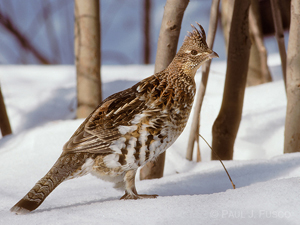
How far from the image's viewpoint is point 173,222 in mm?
1681

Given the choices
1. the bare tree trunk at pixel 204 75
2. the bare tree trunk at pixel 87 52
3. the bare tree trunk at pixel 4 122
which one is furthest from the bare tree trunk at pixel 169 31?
the bare tree trunk at pixel 4 122

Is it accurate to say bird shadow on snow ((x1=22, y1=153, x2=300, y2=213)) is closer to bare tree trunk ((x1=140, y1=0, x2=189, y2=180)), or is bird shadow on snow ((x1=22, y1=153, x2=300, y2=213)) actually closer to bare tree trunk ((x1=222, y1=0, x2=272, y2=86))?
bare tree trunk ((x1=140, y1=0, x2=189, y2=180))

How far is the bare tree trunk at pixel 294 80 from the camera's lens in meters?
2.63

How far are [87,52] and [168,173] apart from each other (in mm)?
1448

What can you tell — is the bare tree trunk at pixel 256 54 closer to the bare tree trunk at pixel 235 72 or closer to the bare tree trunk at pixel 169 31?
the bare tree trunk at pixel 235 72

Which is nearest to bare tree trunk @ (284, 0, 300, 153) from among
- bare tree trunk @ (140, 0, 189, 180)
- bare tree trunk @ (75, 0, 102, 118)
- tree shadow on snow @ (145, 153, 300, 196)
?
tree shadow on snow @ (145, 153, 300, 196)

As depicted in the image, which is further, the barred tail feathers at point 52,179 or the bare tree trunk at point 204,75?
the bare tree trunk at point 204,75

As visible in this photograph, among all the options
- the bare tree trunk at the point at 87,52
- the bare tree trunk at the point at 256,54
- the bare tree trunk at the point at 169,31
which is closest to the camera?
the bare tree trunk at the point at 169,31

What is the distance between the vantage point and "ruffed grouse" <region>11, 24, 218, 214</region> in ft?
6.86

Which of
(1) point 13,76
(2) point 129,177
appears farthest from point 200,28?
(1) point 13,76

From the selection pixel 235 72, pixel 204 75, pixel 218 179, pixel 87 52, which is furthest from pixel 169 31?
pixel 87 52

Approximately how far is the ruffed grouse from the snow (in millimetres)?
200

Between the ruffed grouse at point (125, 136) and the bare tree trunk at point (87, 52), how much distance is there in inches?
57.1

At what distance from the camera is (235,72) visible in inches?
118
